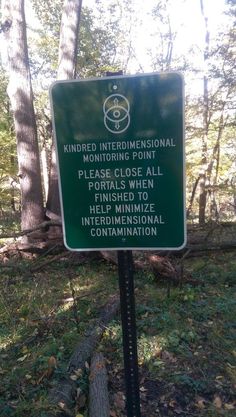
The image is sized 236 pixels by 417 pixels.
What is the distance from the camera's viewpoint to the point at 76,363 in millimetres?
3637

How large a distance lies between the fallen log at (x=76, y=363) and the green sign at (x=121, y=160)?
1.69 meters

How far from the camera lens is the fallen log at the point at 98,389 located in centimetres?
297

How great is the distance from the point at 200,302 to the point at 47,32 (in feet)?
57.4

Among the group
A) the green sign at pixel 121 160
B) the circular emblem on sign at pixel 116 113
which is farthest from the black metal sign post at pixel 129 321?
the circular emblem on sign at pixel 116 113

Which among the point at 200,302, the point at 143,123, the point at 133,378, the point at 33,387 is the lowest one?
the point at 200,302

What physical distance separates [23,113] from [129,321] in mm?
6953

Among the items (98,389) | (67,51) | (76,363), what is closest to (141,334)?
(76,363)

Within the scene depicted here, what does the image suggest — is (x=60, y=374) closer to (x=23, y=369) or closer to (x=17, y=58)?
(x=23, y=369)

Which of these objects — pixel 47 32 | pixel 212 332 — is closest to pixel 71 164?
pixel 212 332

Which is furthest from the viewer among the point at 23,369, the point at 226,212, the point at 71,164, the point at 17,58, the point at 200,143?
the point at 226,212

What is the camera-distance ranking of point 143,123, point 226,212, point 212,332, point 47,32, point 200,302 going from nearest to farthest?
point 143,123, point 212,332, point 200,302, point 47,32, point 226,212

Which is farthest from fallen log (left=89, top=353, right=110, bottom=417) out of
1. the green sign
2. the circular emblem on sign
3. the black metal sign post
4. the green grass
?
the circular emblem on sign

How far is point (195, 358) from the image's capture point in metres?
3.86

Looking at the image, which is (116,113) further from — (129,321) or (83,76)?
(83,76)
